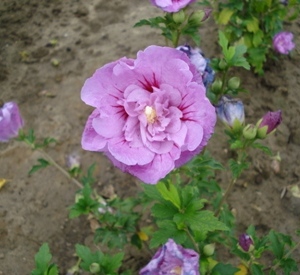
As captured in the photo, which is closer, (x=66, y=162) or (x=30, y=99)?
(x=66, y=162)

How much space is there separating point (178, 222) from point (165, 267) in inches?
5.8

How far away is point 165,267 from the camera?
4.78 ft

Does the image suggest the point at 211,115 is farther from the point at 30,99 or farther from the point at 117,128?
the point at 30,99

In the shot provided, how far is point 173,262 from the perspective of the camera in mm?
1445

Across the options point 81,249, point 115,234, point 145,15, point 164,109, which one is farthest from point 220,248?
point 145,15

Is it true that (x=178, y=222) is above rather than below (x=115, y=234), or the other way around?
above

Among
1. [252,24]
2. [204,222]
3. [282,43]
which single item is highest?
[204,222]

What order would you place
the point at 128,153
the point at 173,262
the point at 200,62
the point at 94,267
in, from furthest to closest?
the point at 94,267, the point at 200,62, the point at 173,262, the point at 128,153

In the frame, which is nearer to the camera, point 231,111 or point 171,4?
point 231,111

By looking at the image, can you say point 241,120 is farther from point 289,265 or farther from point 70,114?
point 70,114

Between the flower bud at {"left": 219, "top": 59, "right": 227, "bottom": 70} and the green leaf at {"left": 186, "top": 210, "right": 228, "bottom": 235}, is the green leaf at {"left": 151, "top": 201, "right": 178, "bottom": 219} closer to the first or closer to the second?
the green leaf at {"left": 186, "top": 210, "right": 228, "bottom": 235}

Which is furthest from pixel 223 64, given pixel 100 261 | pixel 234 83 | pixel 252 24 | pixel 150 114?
pixel 252 24

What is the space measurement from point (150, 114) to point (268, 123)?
454 millimetres

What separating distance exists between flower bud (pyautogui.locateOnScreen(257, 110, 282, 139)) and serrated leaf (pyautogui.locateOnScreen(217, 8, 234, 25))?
1.95 meters
